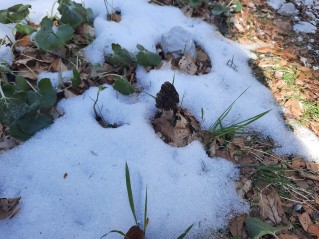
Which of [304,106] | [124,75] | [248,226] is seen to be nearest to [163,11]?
[124,75]

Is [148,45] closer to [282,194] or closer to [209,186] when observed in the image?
[209,186]

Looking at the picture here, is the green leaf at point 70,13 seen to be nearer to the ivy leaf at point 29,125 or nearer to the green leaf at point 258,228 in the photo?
the ivy leaf at point 29,125

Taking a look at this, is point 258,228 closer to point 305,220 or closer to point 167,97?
point 305,220

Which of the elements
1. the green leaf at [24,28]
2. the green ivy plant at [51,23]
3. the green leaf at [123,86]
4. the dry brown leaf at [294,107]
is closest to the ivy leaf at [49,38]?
the green ivy plant at [51,23]

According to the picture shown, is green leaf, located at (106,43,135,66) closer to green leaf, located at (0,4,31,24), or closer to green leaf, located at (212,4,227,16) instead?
green leaf, located at (0,4,31,24)

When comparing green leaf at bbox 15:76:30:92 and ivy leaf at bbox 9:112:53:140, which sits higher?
green leaf at bbox 15:76:30:92

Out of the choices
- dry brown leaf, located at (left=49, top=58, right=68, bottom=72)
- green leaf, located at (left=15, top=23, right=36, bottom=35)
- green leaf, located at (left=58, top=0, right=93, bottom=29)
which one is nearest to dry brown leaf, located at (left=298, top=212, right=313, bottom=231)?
dry brown leaf, located at (left=49, top=58, right=68, bottom=72)

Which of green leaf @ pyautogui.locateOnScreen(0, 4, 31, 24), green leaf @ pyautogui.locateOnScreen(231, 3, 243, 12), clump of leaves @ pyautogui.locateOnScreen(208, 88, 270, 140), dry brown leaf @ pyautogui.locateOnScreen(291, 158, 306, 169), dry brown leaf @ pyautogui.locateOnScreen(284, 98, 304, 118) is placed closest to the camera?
clump of leaves @ pyautogui.locateOnScreen(208, 88, 270, 140)
